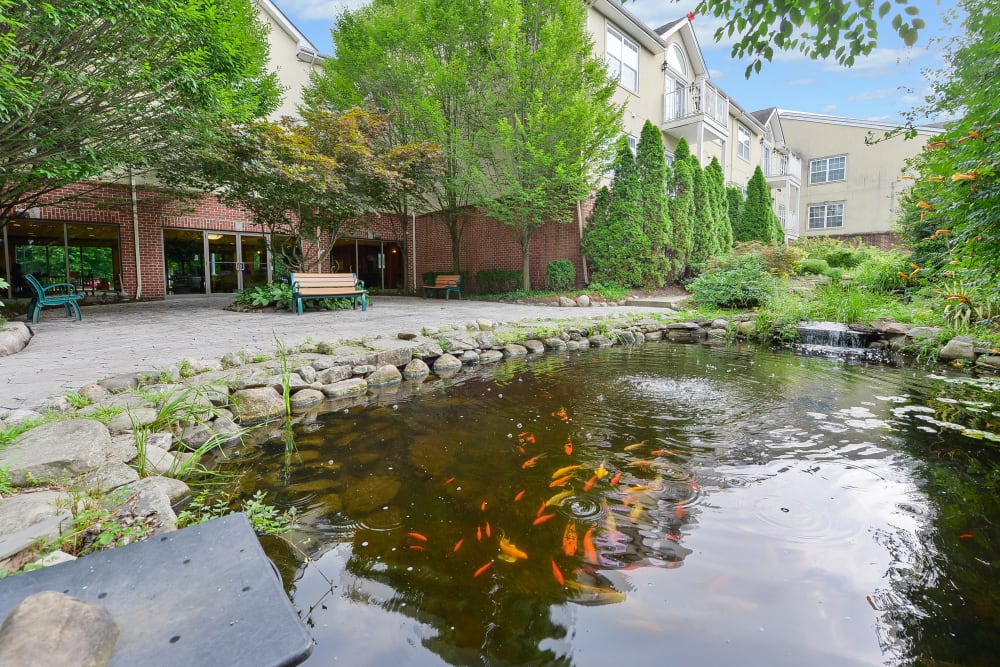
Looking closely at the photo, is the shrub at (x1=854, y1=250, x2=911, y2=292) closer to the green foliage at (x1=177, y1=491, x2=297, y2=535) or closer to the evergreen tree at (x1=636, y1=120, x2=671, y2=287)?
the evergreen tree at (x1=636, y1=120, x2=671, y2=287)

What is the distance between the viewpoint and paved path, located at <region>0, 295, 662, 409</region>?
12.6 feet

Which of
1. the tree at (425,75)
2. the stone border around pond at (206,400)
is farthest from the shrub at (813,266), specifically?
the tree at (425,75)

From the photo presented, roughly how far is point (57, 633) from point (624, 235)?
12.8m

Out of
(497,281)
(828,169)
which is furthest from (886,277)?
(828,169)

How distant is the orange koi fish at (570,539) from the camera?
1958 millimetres

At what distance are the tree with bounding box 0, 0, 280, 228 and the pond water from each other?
563 centimetres

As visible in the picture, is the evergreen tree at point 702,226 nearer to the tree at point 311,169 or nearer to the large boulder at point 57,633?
the tree at point 311,169

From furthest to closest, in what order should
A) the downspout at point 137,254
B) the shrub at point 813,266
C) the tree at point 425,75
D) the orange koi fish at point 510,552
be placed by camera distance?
the shrub at point 813,266 → the downspout at point 137,254 → the tree at point 425,75 → the orange koi fish at point 510,552

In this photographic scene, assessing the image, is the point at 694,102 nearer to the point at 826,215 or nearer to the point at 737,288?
the point at 737,288

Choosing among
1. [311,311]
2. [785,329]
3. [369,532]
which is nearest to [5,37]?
[311,311]

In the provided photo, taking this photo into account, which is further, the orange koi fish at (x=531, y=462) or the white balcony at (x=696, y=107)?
the white balcony at (x=696, y=107)

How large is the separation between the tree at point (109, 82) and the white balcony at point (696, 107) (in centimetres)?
1425

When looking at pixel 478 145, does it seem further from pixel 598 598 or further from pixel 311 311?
pixel 598 598

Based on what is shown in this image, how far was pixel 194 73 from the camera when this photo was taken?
6598mm
